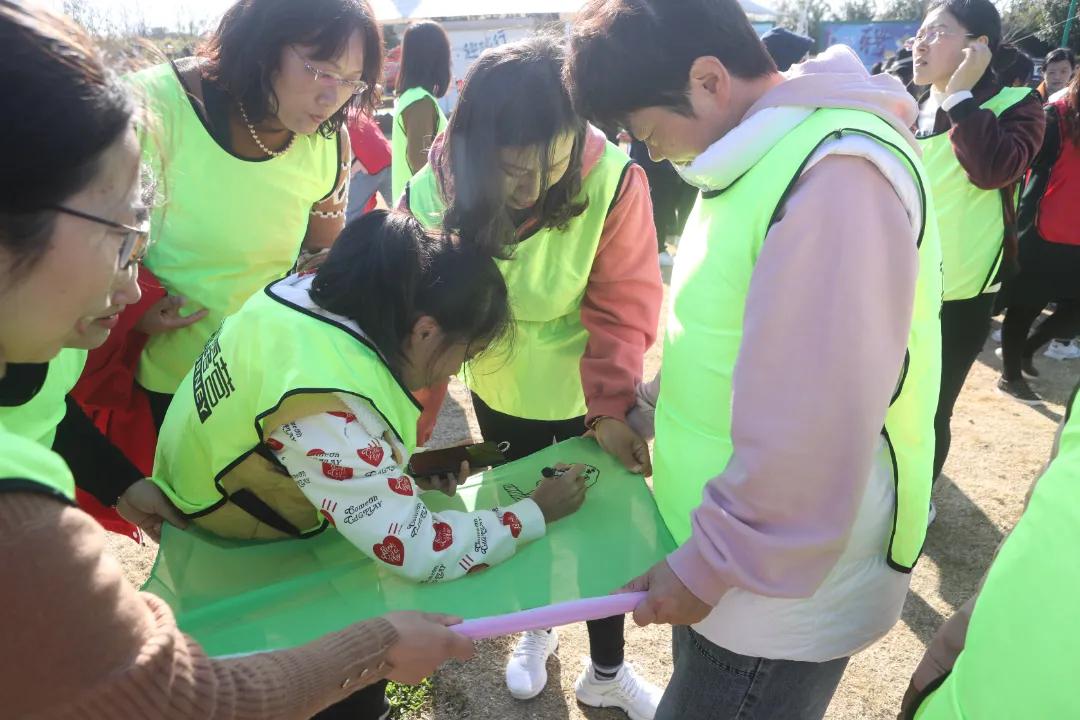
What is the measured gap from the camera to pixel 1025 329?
4.86 metres

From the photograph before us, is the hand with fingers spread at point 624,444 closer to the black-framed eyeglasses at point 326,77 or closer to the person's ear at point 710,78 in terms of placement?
the person's ear at point 710,78

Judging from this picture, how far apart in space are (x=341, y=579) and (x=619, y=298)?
1.00 meters

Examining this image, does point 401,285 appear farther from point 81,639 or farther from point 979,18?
point 979,18

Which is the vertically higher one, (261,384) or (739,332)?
(739,332)

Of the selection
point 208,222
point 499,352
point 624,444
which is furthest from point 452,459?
point 208,222

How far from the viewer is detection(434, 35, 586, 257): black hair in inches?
71.9

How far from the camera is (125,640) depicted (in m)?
0.83

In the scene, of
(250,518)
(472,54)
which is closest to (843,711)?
(250,518)

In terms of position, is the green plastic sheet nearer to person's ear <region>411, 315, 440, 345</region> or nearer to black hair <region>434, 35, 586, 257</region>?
person's ear <region>411, 315, 440, 345</region>

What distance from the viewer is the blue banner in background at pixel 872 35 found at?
18312mm

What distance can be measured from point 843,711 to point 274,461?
209 centimetres

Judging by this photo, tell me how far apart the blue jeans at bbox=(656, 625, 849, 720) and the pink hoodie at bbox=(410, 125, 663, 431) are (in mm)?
707

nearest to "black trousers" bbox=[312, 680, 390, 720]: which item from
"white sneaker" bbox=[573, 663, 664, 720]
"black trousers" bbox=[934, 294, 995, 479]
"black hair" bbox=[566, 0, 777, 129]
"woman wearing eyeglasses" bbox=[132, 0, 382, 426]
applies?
"white sneaker" bbox=[573, 663, 664, 720]

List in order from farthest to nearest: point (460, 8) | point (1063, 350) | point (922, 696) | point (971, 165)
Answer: point (460, 8), point (1063, 350), point (971, 165), point (922, 696)
